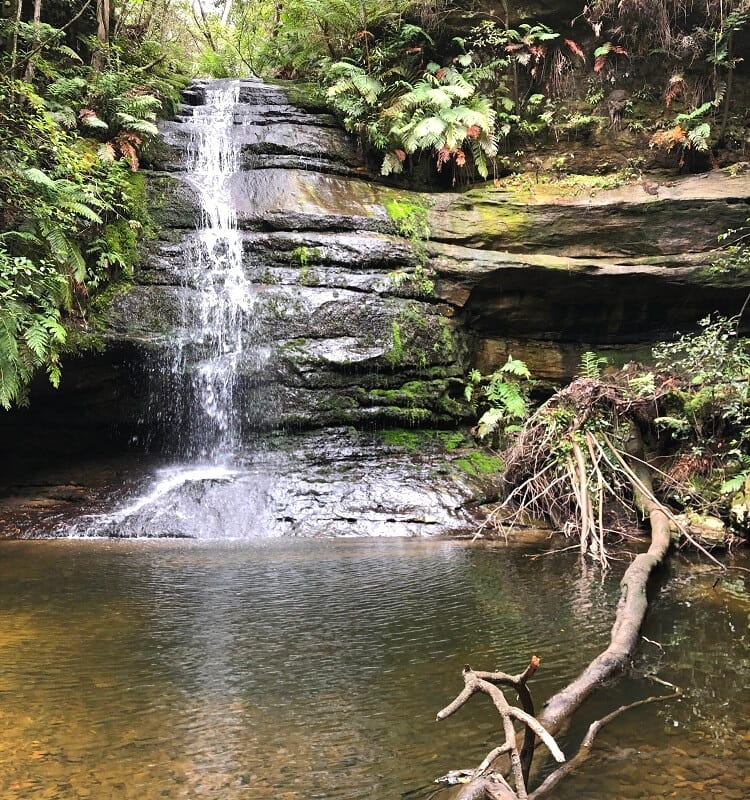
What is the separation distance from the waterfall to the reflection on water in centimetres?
368

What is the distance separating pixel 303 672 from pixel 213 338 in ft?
22.0

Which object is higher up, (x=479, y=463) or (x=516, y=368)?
(x=516, y=368)

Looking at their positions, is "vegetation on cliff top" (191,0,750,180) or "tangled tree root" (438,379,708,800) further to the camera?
"vegetation on cliff top" (191,0,750,180)

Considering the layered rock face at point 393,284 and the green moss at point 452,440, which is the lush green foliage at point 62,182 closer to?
the layered rock face at point 393,284

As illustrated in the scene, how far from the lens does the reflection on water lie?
2027 millimetres

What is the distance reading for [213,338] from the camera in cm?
881

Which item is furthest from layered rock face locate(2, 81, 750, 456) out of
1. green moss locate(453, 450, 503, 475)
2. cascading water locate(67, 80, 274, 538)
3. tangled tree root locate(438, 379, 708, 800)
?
tangled tree root locate(438, 379, 708, 800)

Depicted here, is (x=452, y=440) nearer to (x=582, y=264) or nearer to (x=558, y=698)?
(x=582, y=264)

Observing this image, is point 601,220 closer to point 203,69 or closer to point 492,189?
point 492,189

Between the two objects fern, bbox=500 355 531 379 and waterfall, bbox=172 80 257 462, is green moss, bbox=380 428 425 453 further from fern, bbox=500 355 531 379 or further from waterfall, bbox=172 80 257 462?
waterfall, bbox=172 80 257 462

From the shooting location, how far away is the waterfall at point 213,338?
8609 mm

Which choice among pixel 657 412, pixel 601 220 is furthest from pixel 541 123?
pixel 657 412

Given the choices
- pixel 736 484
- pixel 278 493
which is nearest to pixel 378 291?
pixel 278 493

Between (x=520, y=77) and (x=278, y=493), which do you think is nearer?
(x=278, y=493)
